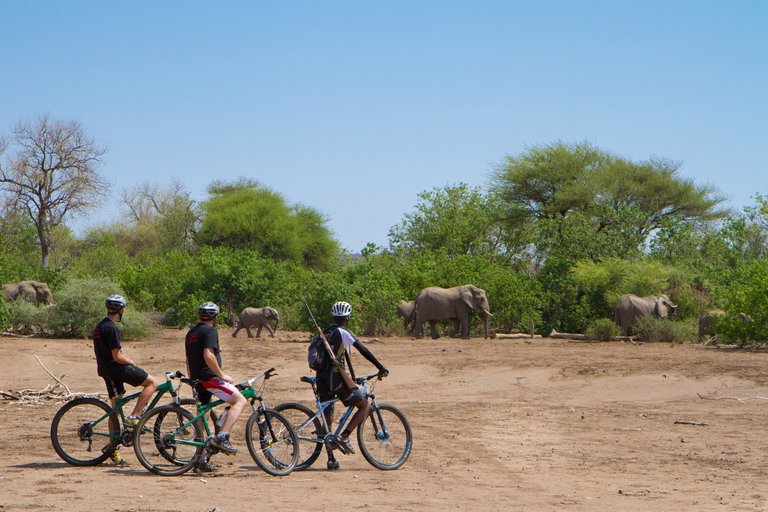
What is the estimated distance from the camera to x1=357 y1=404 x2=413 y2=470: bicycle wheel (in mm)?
10609

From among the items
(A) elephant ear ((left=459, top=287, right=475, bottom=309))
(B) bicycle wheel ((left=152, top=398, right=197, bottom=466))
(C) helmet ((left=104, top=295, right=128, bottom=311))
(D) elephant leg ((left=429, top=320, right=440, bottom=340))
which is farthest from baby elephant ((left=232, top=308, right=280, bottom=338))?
(B) bicycle wheel ((left=152, top=398, right=197, bottom=466))

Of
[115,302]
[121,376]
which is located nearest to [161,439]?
[121,376]

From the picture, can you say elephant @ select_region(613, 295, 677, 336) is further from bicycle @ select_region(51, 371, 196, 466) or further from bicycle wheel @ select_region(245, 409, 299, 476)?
bicycle @ select_region(51, 371, 196, 466)

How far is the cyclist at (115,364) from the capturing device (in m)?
10.2

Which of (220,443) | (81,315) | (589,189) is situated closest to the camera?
(220,443)

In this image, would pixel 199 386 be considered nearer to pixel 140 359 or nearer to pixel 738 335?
pixel 140 359

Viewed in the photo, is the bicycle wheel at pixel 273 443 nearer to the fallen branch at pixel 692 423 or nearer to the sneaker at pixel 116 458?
the sneaker at pixel 116 458

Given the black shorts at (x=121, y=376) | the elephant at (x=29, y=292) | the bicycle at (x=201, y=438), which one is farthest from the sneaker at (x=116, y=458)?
the elephant at (x=29, y=292)

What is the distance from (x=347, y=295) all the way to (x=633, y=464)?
18772mm

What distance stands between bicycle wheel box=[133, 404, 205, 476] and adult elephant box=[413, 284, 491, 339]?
2160 cm

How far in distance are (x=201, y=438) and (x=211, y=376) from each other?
64 centimetres

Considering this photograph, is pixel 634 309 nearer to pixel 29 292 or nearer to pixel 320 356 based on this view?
pixel 29 292

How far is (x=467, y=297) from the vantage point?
104 feet

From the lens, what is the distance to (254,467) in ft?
35.0
